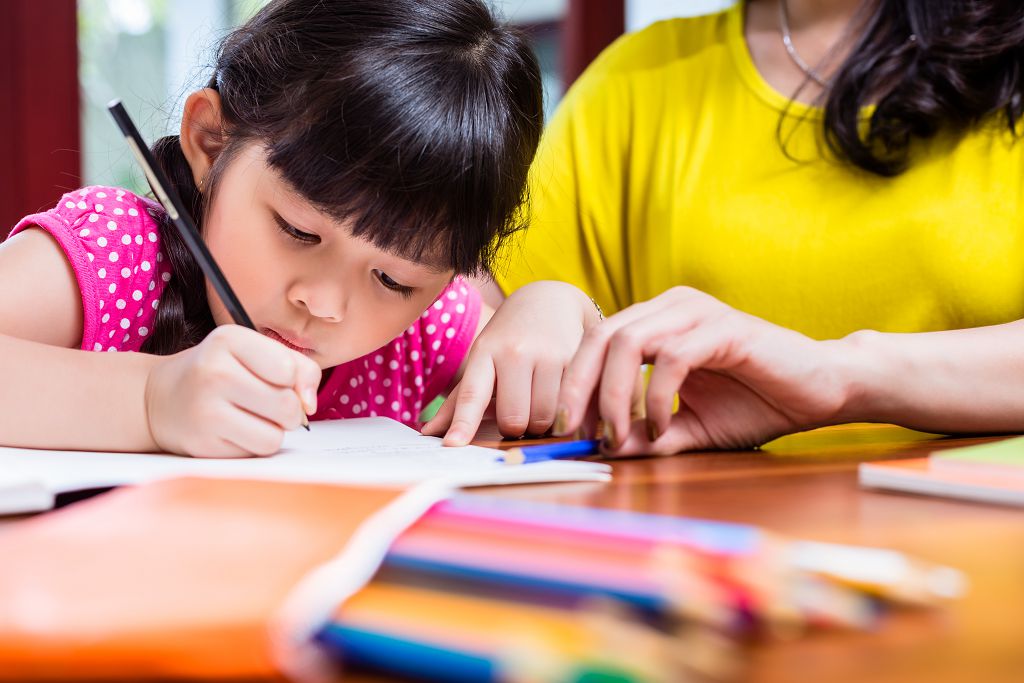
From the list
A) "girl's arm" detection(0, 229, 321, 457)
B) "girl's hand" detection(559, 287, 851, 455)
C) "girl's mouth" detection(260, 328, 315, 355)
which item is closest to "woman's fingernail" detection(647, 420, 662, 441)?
"girl's hand" detection(559, 287, 851, 455)

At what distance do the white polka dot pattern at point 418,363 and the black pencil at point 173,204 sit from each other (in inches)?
14.8

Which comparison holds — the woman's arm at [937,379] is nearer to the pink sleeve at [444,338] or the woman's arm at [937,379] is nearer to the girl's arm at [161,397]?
the girl's arm at [161,397]

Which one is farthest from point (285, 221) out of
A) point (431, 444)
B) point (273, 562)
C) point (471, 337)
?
point (273, 562)

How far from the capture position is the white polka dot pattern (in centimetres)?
104

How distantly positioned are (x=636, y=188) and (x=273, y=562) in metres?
0.96

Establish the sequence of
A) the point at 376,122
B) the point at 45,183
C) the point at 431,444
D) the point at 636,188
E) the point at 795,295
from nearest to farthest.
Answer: the point at 431,444 → the point at 376,122 → the point at 795,295 → the point at 636,188 → the point at 45,183

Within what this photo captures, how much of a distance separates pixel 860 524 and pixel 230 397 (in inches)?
13.7

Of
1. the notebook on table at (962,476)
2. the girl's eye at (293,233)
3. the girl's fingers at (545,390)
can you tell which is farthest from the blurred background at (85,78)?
the notebook on table at (962,476)

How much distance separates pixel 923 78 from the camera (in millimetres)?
989

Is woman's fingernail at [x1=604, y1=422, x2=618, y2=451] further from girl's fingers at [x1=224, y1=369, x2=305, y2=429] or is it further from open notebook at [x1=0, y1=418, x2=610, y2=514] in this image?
girl's fingers at [x1=224, y1=369, x2=305, y2=429]

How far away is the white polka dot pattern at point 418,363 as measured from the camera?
3.43 feet

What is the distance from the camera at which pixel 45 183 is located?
1.43 m

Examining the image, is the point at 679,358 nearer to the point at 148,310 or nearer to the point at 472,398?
the point at 472,398

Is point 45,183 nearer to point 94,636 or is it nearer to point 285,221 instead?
point 285,221
